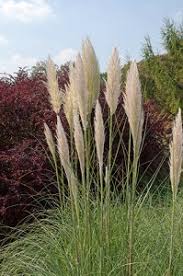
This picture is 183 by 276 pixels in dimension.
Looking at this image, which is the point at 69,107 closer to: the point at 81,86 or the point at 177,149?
the point at 81,86

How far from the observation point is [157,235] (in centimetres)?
397

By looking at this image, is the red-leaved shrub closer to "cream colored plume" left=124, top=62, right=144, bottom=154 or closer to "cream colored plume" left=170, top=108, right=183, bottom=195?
"cream colored plume" left=124, top=62, right=144, bottom=154

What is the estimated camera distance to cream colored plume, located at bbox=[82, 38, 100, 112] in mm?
3400

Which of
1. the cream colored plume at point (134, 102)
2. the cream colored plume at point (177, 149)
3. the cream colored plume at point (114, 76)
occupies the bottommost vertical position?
the cream colored plume at point (177, 149)

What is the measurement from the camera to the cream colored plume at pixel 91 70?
340 centimetres

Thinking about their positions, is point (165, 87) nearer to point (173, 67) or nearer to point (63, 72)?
point (173, 67)

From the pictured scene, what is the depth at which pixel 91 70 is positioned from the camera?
3.40 metres

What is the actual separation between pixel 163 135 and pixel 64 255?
433 cm

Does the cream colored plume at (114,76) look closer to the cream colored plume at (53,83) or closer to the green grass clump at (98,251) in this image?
the cream colored plume at (53,83)

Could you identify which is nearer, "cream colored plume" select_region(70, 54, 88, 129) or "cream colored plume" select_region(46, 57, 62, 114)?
"cream colored plume" select_region(70, 54, 88, 129)

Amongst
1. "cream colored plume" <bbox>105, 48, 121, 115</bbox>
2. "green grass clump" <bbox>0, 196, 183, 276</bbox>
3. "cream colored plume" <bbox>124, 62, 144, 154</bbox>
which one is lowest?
"green grass clump" <bbox>0, 196, 183, 276</bbox>

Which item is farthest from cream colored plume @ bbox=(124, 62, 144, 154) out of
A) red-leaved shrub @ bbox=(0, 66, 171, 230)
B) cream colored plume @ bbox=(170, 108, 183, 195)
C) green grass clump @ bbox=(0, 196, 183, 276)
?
red-leaved shrub @ bbox=(0, 66, 171, 230)

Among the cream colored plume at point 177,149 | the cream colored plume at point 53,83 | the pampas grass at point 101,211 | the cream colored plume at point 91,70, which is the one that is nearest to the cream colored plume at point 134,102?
the pampas grass at point 101,211

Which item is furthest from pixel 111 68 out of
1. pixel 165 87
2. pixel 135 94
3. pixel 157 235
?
pixel 165 87
